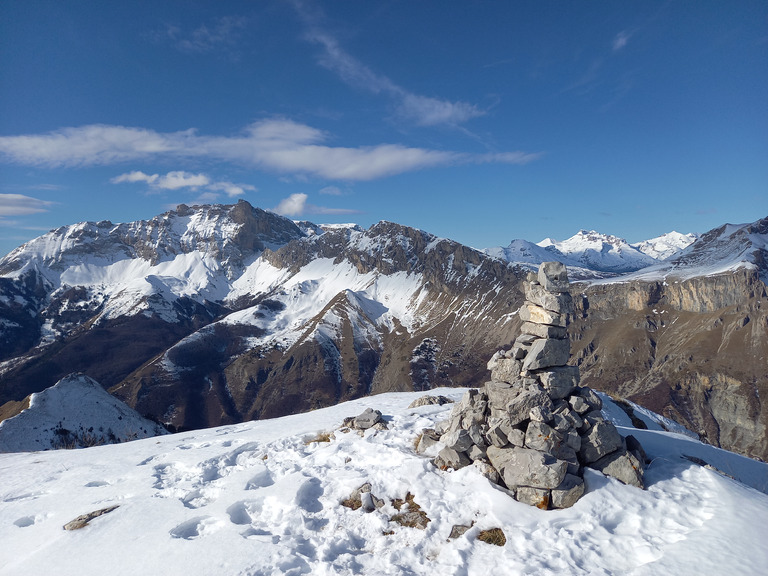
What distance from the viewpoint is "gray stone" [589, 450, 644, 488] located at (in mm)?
16078

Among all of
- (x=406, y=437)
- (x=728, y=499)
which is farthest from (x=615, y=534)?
(x=406, y=437)

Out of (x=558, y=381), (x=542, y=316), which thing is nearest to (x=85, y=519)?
(x=558, y=381)

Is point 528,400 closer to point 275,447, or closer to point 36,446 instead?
point 275,447

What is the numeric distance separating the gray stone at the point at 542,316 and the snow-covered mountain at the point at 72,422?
164 ft

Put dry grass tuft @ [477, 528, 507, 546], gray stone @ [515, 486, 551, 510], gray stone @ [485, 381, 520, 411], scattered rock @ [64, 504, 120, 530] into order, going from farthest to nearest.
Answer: gray stone @ [485, 381, 520, 411], gray stone @ [515, 486, 551, 510], scattered rock @ [64, 504, 120, 530], dry grass tuft @ [477, 528, 507, 546]

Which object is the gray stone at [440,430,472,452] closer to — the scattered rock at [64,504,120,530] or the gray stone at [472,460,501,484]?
the gray stone at [472,460,501,484]

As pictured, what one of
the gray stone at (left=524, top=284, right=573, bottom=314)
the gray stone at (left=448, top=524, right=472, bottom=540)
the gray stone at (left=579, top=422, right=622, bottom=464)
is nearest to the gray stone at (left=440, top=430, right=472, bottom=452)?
the gray stone at (left=448, top=524, right=472, bottom=540)

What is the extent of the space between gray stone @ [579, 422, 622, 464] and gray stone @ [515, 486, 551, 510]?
2883 mm

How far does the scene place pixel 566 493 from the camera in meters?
15.2

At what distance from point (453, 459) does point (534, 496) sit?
3559mm

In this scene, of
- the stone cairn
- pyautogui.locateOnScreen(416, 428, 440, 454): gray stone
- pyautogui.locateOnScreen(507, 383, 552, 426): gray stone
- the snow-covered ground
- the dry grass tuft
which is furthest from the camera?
pyautogui.locateOnScreen(416, 428, 440, 454): gray stone

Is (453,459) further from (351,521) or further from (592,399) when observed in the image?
(592,399)

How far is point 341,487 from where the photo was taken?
1695cm

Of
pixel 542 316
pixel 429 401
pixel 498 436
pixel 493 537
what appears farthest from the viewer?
pixel 429 401
